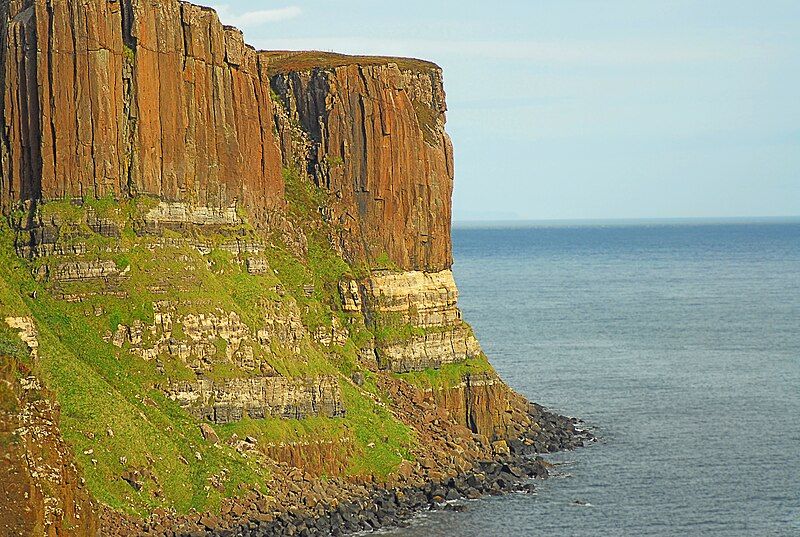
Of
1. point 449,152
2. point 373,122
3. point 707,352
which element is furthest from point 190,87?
point 707,352

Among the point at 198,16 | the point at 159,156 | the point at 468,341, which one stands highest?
the point at 198,16

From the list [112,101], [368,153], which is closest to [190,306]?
[112,101]

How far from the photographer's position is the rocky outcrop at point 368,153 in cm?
12038

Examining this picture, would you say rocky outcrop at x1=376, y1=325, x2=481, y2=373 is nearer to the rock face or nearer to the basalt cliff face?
the basalt cliff face

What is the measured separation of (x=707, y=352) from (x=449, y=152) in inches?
1703

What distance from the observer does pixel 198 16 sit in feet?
341

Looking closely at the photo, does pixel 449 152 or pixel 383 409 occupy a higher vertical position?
pixel 449 152

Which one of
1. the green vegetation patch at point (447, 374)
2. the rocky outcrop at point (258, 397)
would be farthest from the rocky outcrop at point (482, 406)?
the rocky outcrop at point (258, 397)

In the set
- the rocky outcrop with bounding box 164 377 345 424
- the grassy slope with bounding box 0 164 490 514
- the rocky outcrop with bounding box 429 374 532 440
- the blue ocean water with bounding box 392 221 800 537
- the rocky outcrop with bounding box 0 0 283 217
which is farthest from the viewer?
the rocky outcrop with bounding box 429 374 532 440

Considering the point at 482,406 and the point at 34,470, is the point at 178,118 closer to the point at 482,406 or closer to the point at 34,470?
the point at 482,406

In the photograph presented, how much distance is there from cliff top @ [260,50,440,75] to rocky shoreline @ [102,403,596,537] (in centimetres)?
2644

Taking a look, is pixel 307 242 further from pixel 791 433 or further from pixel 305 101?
pixel 791 433

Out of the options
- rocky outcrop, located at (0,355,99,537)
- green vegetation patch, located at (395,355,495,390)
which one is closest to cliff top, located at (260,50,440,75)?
green vegetation patch, located at (395,355,495,390)

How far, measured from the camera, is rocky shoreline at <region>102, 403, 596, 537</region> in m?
87.7
